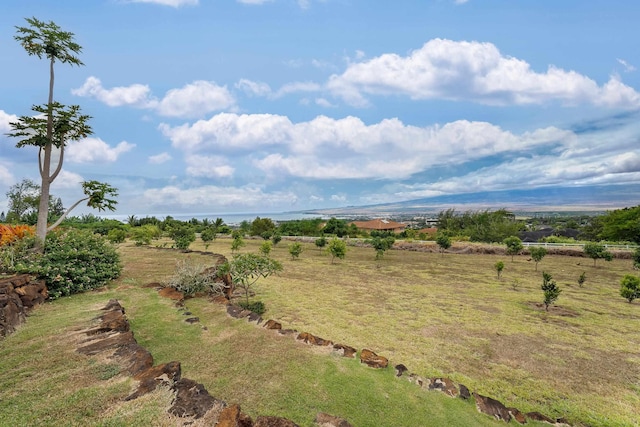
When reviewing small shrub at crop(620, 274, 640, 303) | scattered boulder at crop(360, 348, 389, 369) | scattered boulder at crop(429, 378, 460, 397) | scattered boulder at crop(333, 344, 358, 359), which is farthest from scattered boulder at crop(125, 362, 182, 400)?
small shrub at crop(620, 274, 640, 303)

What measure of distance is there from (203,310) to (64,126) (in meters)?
7.49

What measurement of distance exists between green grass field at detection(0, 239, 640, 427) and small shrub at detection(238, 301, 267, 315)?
36cm

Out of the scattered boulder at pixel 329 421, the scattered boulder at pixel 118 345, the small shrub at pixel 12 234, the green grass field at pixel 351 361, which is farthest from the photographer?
the small shrub at pixel 12 234

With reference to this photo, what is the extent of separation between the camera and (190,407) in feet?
12.7

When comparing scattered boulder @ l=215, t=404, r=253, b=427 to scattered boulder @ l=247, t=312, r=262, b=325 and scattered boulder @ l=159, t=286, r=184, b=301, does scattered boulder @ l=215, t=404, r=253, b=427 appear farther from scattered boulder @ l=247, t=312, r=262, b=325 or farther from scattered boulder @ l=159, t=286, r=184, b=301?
scattered boulder @ l=159, t=286, r=184, b=301

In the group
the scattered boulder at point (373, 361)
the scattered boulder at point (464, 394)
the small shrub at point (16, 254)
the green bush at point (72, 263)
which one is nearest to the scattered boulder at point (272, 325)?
the scattered boulder at point (373, 361)

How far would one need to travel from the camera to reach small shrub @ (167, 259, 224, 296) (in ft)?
35.4

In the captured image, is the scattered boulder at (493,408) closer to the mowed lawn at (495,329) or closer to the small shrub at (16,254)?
the mowed lawn at (495,329)

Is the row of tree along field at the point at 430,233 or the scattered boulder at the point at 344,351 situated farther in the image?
the row of tree along field at the point at 430,233

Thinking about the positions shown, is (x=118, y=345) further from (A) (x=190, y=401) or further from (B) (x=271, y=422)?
(B) (x=271, y=422)

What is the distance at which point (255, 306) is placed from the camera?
11.3m

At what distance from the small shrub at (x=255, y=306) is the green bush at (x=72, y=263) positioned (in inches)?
189

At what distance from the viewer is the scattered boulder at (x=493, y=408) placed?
5.23 m

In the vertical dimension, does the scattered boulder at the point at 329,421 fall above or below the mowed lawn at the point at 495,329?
above
